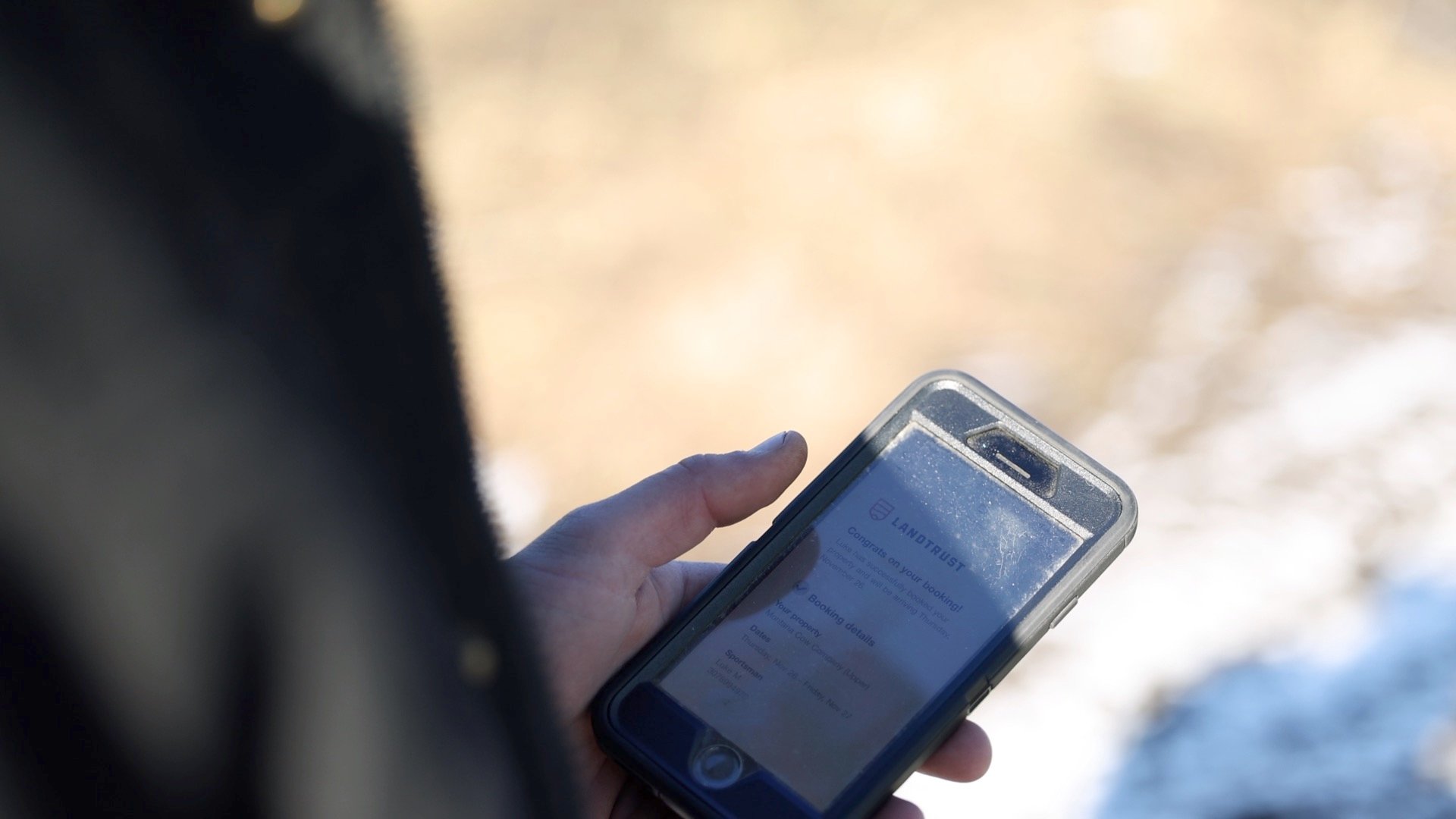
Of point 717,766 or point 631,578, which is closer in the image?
point 717,766

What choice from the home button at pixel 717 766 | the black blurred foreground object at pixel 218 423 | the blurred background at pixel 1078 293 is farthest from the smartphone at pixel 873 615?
the black blurred foreground object at pixel 218 423

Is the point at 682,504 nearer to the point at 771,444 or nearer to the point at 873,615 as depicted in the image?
the point at 771,444

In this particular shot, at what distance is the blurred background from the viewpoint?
1351mm

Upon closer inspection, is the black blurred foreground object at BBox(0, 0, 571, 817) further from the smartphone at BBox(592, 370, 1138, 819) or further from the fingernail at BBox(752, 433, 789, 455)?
the fingernail at BBox(752, 433, 789, 455)

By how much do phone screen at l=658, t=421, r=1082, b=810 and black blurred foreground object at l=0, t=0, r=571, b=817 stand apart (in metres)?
0.60

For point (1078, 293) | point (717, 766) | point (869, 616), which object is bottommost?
point (717, 766)

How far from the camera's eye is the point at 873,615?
37.3 inches

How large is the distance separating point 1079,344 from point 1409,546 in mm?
452

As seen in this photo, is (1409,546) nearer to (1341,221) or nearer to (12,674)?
(1341,221)

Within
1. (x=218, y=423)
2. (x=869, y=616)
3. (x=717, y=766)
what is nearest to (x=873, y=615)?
(x=869, y=616)

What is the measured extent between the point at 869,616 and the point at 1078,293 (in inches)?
30.0

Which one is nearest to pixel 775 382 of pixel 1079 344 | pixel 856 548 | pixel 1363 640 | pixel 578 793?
pixel 1079 344

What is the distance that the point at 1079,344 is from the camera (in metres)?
1.53

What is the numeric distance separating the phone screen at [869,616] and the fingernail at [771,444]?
3.7 inches
